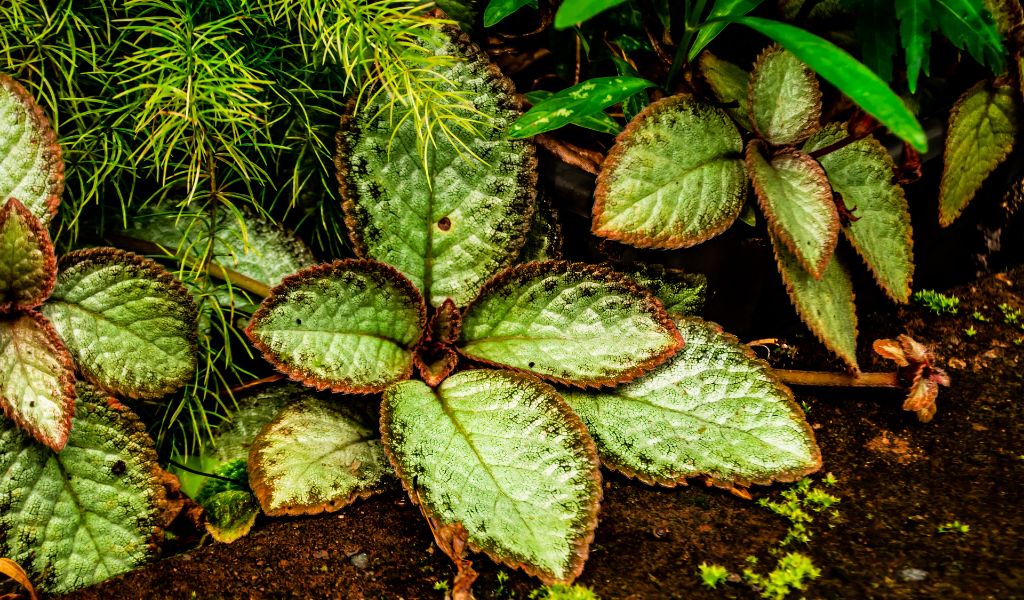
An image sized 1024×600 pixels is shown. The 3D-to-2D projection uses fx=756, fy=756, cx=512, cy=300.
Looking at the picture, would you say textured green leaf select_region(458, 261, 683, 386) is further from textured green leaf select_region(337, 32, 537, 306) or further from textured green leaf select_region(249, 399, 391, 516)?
textured green leaf select_region(249, 399, 391, 516)

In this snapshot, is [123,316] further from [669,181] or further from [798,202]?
[798,202]

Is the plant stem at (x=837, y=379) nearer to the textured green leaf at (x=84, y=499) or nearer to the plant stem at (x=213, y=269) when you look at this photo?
the plant stem at (x=213, y=269)


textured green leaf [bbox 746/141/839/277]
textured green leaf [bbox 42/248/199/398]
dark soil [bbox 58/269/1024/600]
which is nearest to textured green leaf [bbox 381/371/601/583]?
dark soil [bbox 58/269/1024/600]

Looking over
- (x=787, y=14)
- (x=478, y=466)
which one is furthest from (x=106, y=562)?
(x=787, y=14)

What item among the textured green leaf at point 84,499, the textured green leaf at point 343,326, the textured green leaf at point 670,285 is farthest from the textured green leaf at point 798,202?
the textured green leaf at point 84,499

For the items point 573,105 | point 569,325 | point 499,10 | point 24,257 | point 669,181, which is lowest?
point 569,325

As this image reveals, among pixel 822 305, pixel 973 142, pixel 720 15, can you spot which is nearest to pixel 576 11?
pixel 720 15
